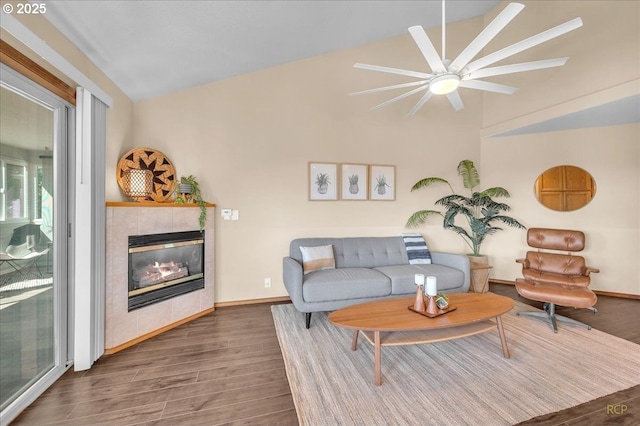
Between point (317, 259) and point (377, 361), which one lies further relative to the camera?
point (317, 259)

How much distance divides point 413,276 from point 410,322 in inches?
46.8

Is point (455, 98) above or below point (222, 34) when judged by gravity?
below

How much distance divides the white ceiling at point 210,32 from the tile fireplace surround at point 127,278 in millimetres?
1398

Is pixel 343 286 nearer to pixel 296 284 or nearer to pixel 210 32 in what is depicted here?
pixel 296 284

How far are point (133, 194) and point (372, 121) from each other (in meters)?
3.38

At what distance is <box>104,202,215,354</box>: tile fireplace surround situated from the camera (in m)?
2.33

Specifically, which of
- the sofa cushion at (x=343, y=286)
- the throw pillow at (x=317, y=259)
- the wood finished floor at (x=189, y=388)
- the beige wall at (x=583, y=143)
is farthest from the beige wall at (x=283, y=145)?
the beige wall at (x=583, y=143)

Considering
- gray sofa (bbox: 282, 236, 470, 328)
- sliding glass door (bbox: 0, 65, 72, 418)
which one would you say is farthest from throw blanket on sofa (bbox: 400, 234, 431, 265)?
sliding glass door (bbox: 0, 65, 72, 418)

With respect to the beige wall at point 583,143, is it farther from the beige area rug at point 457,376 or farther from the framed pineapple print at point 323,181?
the framed pineapple print at point 323,181

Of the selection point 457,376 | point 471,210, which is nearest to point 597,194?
point 471,210

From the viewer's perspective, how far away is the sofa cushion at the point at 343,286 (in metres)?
2.77

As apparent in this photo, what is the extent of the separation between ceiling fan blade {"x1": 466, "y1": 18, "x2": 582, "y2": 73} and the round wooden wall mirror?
339 cm

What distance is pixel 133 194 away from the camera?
2.84 metres

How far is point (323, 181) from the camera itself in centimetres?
385
